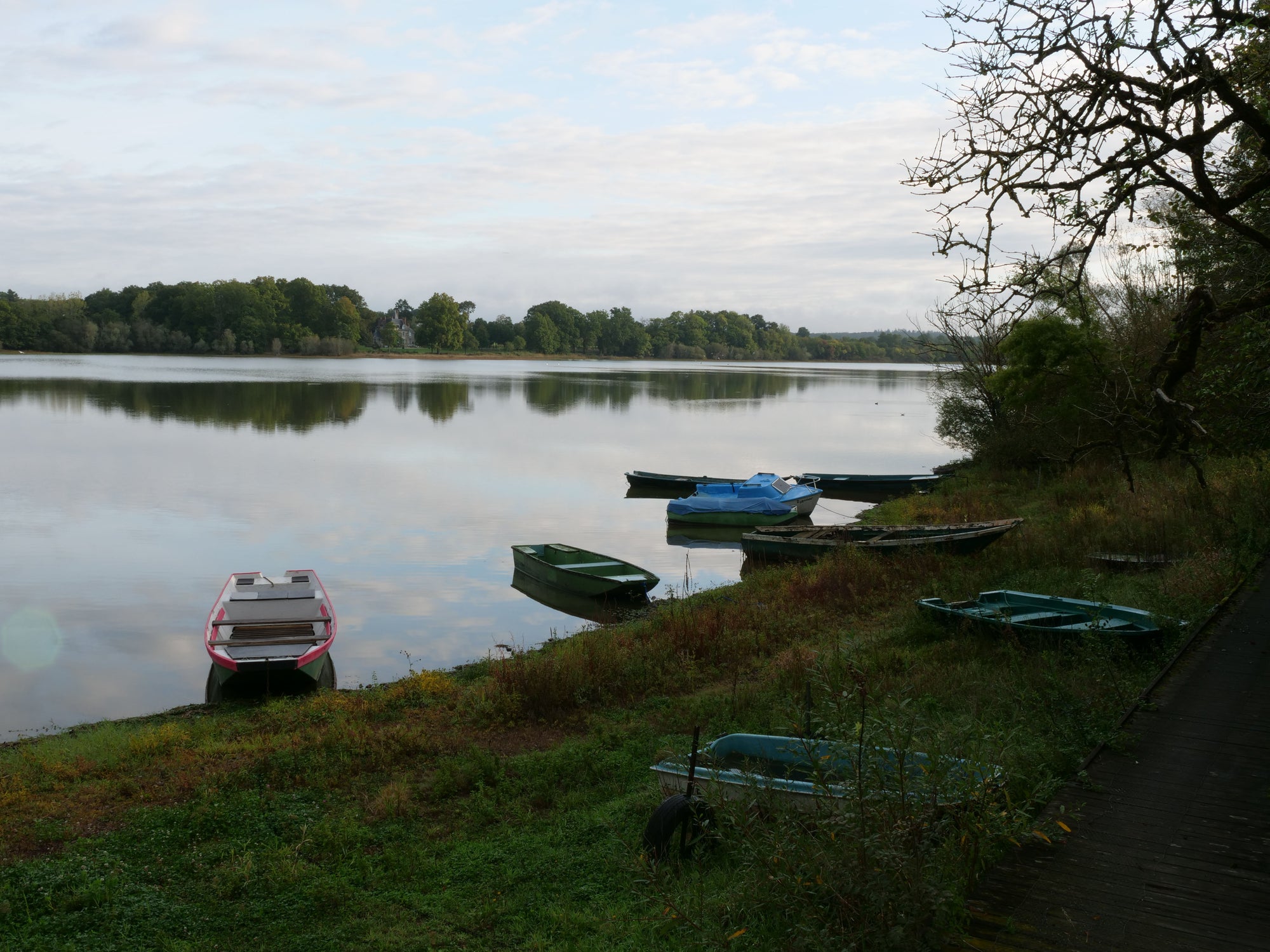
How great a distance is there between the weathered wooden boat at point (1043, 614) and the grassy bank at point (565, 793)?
290 millimetres

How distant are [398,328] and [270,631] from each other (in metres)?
176

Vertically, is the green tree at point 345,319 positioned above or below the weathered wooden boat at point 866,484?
above

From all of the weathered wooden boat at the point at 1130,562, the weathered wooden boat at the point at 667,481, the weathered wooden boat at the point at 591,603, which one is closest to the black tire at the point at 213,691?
the weathered wooden boat at the point at 591,603

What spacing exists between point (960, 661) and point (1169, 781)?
423 cm

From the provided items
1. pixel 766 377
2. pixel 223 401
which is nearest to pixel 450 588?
pixel 223 401

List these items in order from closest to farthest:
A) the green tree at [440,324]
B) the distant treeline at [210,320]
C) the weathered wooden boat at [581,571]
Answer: the weathered wooden boat at [581,571] < the distant treeline at [210,320] < the green tree at [440,324]

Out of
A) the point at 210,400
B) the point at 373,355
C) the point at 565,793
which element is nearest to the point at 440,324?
the point at 373,355

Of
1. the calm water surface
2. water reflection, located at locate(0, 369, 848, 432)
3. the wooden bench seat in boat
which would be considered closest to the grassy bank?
the wooden bench seat in boat

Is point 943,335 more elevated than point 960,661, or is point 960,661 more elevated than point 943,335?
point 943,335

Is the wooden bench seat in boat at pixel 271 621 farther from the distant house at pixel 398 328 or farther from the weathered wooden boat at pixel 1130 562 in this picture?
the distant house at pixel 398 328

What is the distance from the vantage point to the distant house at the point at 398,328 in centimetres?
17162

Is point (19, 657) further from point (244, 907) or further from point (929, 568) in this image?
point (929, 568)

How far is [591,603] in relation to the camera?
19.1 m

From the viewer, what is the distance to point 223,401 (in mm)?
61875
